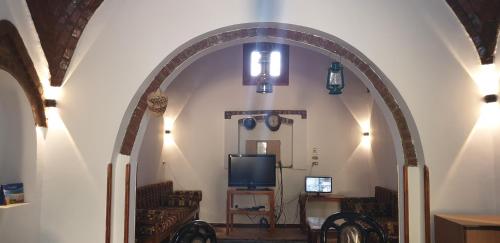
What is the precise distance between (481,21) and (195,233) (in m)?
2.84

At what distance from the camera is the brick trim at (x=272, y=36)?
3.56 metres

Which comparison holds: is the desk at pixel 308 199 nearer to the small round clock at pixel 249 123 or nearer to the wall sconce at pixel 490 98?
the small round clock at pixel 249 123

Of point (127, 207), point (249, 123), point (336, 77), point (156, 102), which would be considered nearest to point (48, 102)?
point (156, 102)

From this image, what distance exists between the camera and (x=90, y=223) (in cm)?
349

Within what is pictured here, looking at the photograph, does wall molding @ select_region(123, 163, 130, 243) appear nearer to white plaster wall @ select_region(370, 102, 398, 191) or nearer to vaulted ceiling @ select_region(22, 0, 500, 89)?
vaulted ceiling @ select_region(22, 0, 500, 89)

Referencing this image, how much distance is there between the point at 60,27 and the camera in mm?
3533

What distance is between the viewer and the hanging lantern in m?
3.62

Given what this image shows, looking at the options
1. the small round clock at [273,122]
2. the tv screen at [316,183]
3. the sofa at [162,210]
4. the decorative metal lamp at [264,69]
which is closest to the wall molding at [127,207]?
the sofa at [162,210]

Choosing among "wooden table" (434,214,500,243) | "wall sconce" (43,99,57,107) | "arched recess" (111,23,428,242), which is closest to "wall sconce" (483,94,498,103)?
"arched recess" (111,23,428,242)

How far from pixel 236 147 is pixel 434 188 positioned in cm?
482

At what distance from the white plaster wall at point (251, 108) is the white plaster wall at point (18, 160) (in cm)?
378

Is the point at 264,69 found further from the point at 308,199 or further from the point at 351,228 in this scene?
the point at 308,199

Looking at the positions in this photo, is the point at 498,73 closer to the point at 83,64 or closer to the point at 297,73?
the point at 83,64

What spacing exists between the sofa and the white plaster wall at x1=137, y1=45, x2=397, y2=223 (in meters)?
0.44
